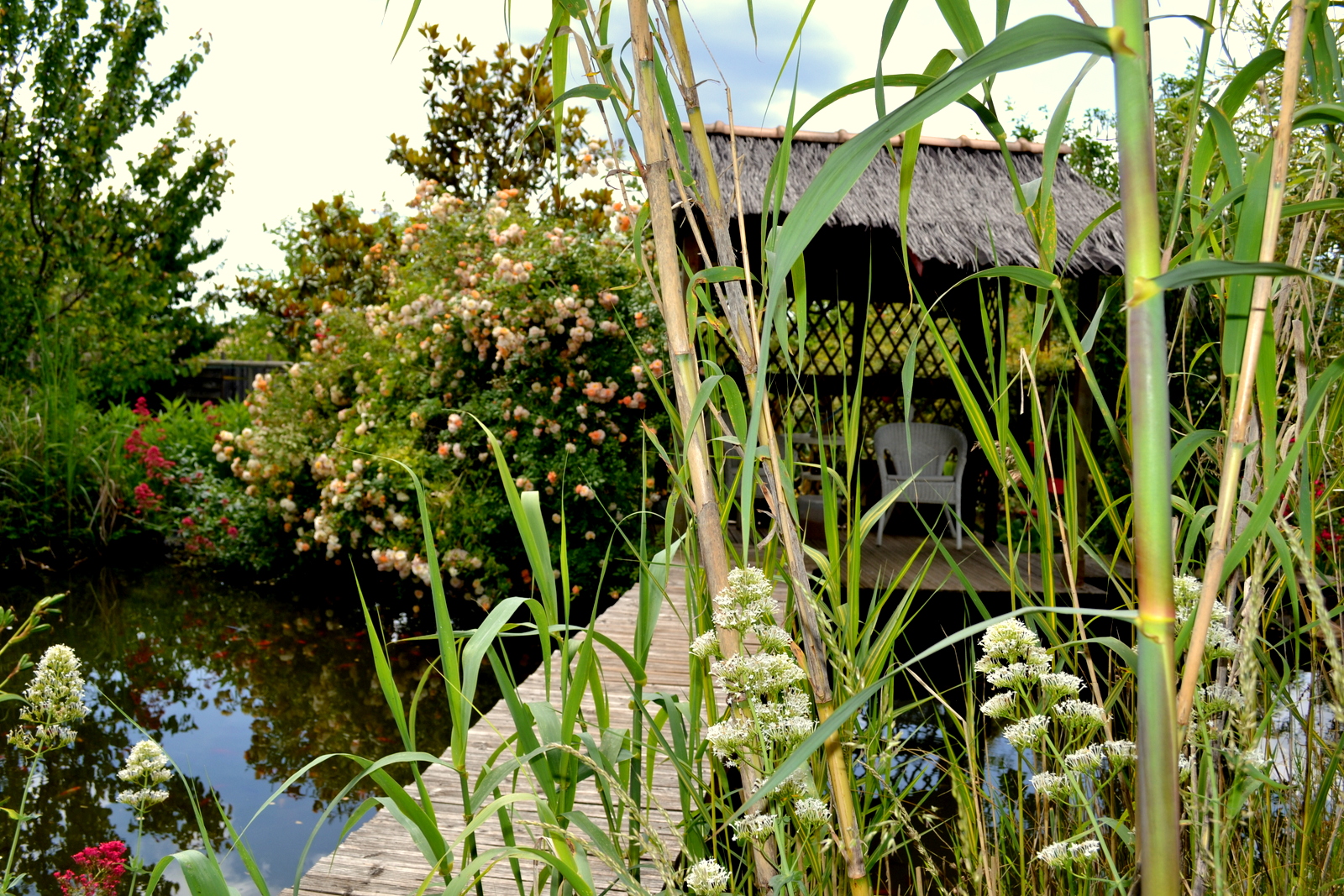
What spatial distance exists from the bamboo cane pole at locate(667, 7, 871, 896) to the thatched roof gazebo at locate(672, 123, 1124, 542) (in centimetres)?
408

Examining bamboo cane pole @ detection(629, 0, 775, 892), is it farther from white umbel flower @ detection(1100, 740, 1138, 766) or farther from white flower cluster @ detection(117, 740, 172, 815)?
white flower cluster @ detection(117, 740, 172, 815)

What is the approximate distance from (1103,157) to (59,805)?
13.4m

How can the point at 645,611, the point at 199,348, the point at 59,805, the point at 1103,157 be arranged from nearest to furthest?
the point at 645,611 → the point at 59,805 → the point at 1103,157 → the point at 199,348

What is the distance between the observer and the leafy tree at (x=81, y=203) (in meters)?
8.34

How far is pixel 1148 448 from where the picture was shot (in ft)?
1.37

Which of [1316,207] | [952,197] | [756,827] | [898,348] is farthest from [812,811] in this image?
[898,348]

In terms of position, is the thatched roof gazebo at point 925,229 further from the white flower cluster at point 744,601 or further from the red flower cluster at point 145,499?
the red flower cluster at point 145,499

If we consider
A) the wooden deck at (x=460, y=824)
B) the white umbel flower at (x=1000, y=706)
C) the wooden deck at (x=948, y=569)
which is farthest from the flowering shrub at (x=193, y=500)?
the white umbel flower at (x=1000, y=706)

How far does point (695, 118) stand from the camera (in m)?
0.94

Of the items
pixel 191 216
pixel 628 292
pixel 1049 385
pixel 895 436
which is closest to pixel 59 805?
pixel 628 292

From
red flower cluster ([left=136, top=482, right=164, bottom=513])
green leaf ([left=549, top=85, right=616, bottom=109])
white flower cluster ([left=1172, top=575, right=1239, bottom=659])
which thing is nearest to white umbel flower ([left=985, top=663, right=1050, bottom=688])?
white flower cluster ([left=1172, top=575, right=1239, bottom=659])

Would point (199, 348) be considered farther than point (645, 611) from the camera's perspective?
Yes

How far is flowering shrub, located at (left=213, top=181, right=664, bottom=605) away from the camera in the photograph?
19.2 ft

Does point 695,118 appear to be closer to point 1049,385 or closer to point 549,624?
point 549,624
